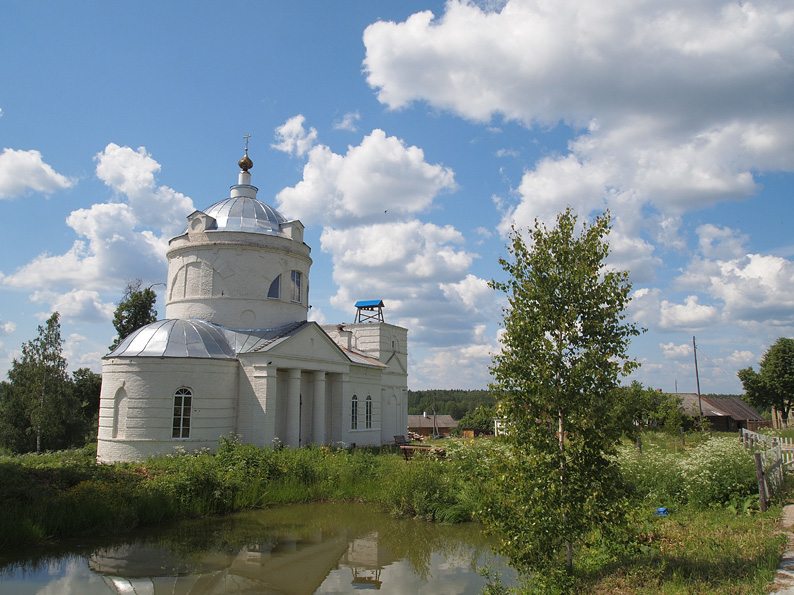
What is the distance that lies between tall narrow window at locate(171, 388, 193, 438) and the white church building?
4cm

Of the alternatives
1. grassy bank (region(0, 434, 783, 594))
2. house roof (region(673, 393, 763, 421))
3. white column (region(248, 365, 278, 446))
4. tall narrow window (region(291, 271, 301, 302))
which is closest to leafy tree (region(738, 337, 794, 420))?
house roof (region(673, 393, 763, 421))

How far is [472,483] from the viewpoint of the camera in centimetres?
1389

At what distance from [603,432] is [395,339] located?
29075 millimetres

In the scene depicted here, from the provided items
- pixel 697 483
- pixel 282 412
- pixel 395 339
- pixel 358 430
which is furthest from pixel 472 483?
pixel 395 339

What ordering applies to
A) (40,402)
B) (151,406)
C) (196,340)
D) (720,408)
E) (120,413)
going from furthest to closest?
(720,408)
(40,402)
(196,340)
(120,413)
(151,406)

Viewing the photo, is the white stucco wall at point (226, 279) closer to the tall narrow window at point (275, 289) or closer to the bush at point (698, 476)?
the tall narrow window at point (275, 289)

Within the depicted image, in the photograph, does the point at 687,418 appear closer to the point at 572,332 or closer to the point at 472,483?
the point at 472,483

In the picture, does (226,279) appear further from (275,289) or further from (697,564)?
(697,564)

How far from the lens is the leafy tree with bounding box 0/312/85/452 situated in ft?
105

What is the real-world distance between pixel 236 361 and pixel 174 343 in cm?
249

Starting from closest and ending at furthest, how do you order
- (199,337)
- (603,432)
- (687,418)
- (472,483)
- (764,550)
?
(603,432) → (764,550) → (472,483) → (199,337) → (687,418)

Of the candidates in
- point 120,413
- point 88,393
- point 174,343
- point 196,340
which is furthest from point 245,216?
point 88,393

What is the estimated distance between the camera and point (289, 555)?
1095 cm

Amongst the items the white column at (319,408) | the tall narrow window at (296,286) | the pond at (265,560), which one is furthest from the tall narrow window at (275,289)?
the pond at (265,560)
